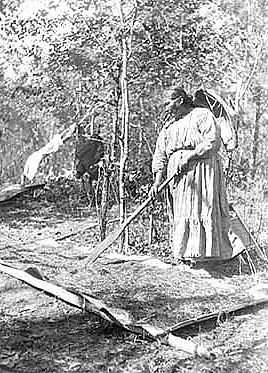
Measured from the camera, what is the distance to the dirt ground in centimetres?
346

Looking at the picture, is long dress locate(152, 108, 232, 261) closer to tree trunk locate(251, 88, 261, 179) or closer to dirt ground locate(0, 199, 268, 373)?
dirt ground locate(0, 199, 268, 373)

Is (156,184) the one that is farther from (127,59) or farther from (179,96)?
(127,59)

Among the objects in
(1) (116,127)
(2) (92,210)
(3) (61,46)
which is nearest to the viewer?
(1) (116,127)

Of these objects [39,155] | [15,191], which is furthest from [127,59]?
[15,191]

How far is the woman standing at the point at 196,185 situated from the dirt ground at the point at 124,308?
0.96 feet

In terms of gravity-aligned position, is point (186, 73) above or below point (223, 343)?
above

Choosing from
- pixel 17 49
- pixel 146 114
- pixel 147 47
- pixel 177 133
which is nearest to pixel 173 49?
pixel 147 47

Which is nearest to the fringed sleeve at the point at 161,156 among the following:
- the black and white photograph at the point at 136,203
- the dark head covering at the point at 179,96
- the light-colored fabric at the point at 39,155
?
the black and white photograph at the point at 136,203

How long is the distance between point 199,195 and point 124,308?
5.07 ft

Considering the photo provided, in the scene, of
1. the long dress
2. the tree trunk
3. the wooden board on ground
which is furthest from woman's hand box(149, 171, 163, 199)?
the tree trunk

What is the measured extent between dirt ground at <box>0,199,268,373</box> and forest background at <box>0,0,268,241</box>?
116 cm

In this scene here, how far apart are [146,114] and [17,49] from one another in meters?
3.43

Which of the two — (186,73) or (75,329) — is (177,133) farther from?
(186,73)

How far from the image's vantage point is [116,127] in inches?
277
